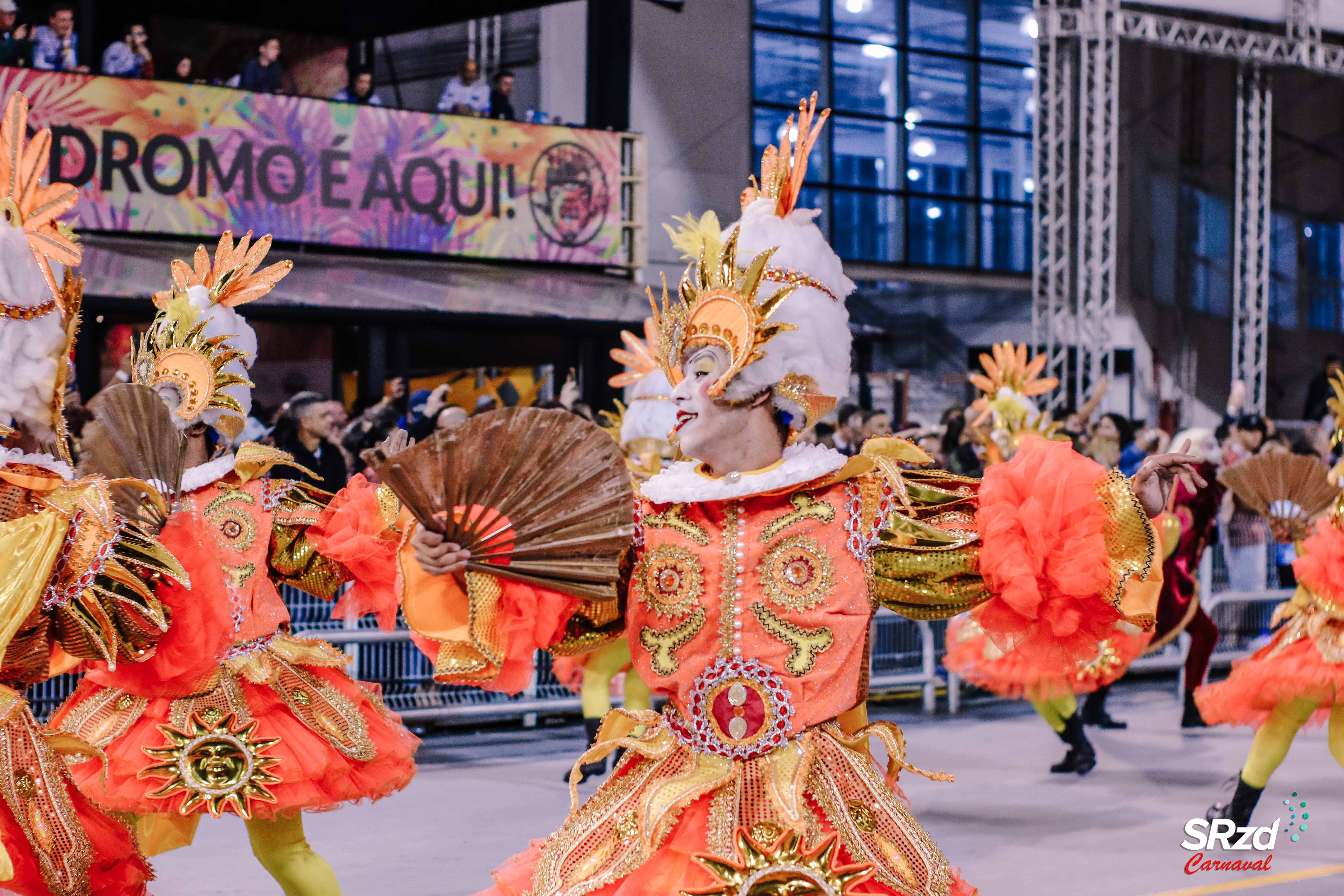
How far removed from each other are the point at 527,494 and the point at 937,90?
18947 mm

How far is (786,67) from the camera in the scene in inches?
733

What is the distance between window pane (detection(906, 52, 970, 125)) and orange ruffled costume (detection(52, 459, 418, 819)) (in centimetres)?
1701

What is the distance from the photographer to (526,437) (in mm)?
2355

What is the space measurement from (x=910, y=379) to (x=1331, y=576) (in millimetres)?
15075

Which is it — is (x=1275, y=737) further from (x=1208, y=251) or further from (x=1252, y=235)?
(x=1208, y=251)

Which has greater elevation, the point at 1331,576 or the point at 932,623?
the point at 1331,576

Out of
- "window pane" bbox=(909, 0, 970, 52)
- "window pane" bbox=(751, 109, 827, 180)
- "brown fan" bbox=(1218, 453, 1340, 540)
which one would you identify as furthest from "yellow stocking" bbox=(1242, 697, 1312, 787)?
"window pane" bbox=(909, 0, 970, 52)

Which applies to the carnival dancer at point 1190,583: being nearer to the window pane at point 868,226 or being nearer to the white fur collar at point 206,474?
the white fur collar at point 206,474

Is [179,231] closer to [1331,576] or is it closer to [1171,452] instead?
[1331,576]

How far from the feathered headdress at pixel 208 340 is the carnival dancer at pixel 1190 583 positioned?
15.2ft

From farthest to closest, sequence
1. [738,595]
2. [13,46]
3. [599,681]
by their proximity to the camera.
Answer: [13,46], [599,681], [738,595]

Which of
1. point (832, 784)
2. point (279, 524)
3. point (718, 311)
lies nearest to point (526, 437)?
point (718, 311)

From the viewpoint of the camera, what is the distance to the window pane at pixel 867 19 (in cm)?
1938
